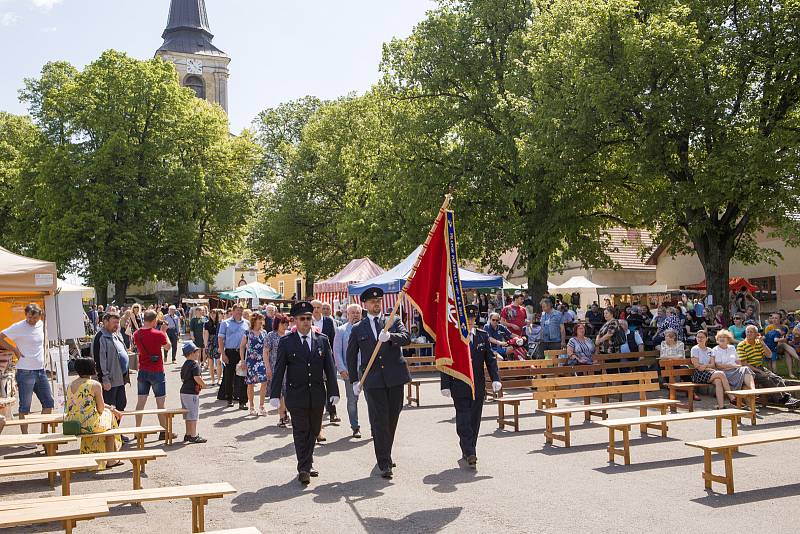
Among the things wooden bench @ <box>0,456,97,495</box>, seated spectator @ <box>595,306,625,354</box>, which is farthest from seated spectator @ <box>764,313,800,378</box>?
wooden bench @ <box>0,456,97,495</box>

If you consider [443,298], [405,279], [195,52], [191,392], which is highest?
[195,52]

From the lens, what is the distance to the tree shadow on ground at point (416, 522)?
23.1 ft

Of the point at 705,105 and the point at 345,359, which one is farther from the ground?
the point at 705,105

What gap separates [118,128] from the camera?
44.1 meters

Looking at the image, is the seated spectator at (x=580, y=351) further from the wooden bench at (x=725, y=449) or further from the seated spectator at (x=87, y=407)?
the seated spectator at (x=87, y=407)

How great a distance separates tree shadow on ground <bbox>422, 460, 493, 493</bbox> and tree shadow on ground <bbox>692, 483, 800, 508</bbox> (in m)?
2.27

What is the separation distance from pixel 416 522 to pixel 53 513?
116 inches

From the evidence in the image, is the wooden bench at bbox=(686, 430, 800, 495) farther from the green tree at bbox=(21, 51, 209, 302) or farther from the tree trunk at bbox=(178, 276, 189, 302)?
the tree trunk at bbox=(178, 276, 189, 302)

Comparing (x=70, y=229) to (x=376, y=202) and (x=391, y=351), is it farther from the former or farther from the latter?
(x=391, y=351)

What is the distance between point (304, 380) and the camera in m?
9.11

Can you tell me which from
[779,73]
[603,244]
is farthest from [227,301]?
[779,73]

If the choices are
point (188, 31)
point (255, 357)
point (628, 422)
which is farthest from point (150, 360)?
point (188, 31)

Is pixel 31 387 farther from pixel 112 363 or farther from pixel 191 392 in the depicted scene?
pixel 191 392

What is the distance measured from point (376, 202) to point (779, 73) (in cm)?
1803
